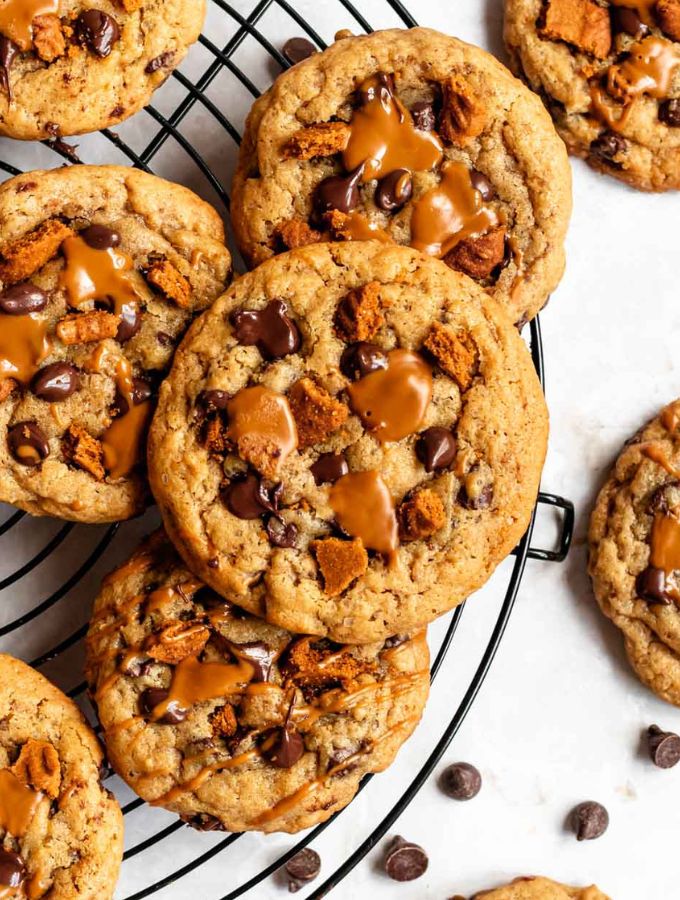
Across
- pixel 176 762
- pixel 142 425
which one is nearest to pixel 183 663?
pixel 176 762

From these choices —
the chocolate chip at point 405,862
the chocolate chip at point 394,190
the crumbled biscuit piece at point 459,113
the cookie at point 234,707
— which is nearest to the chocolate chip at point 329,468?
the cookie at point 234,707

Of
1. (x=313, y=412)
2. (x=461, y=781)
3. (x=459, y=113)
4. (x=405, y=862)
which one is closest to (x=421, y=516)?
(x=313, y=412)

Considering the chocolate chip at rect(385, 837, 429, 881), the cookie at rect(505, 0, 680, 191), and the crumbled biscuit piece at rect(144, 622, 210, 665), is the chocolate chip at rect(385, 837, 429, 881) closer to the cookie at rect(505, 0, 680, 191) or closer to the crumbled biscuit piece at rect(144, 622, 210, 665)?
the crumbled biscuit piece at rect(144, 622, 210, 665)

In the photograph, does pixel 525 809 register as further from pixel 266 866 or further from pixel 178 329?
pixel 178 329

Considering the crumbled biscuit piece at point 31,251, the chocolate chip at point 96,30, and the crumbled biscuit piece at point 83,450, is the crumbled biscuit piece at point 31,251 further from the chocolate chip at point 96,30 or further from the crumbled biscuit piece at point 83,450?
the chocolate chip at point 96,30

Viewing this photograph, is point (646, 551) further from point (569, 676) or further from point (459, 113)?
point (459, 113)
